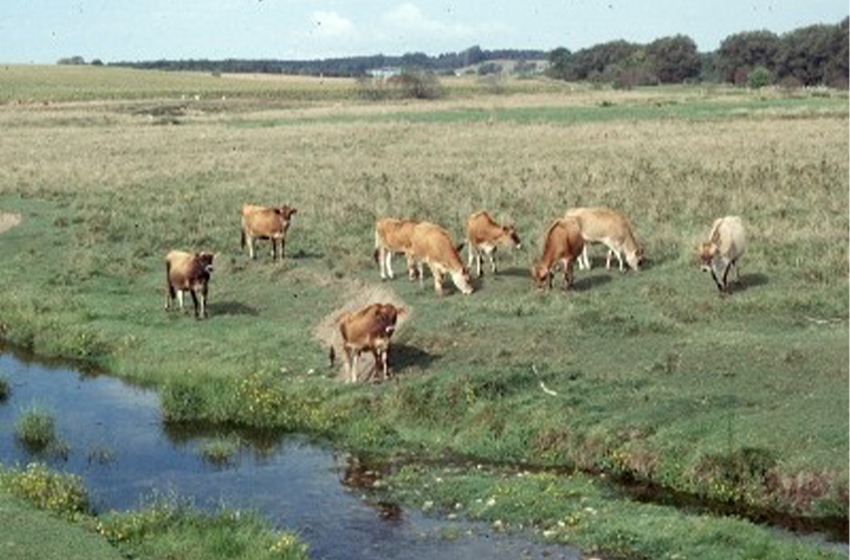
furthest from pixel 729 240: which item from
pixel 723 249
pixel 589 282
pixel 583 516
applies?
pixel 583 516

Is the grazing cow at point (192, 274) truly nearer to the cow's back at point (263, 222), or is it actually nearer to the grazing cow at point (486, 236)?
the cow's back at point (263, 222)

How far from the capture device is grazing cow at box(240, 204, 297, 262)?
31.0 m

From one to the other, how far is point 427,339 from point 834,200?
16.9 m

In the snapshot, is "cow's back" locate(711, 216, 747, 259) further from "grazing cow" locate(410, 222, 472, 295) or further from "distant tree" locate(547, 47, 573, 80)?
"distant tree" locate(547, 47, 573, 80)

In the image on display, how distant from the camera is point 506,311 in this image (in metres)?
23.8

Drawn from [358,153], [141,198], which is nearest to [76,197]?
[141,198]

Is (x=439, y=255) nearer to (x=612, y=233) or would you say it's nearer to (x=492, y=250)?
(x=492, y=250)

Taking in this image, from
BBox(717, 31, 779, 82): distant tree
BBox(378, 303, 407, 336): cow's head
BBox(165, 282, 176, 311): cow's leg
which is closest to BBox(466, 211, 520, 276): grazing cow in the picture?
BBox(378, 303, 407, 336): cow's head

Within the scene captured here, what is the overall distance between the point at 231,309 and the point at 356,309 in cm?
378

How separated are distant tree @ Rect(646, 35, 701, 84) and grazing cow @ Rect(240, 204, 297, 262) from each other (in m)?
140

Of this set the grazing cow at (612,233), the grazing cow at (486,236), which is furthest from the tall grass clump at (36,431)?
the grazing cow at (612,233)

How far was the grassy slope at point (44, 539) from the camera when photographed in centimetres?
1330

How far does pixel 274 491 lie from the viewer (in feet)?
56.0

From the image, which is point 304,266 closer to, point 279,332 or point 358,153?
point 279,332
